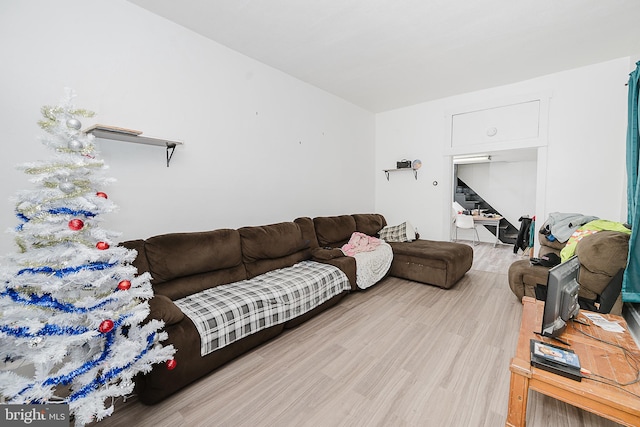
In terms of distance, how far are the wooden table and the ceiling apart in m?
2.57

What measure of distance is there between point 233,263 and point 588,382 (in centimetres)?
249

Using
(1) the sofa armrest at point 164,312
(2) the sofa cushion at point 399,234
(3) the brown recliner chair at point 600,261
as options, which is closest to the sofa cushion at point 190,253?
(1) the sofa armrest at point 164,312

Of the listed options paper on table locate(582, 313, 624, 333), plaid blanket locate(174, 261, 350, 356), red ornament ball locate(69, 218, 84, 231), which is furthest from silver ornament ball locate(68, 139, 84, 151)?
paper on table locate(582, 313, 624, 333)

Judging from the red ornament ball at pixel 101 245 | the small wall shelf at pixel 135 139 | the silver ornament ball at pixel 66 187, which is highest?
the small wall shelf at pixel 135 139

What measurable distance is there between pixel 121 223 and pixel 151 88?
1222mm

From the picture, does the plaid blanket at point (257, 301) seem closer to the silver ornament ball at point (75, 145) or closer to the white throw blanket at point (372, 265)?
the white throw blanket at point (372, 265)

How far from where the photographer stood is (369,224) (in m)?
4.43

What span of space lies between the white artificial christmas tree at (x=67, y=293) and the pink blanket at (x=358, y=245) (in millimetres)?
2596

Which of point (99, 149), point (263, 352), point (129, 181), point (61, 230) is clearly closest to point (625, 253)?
point (263, 352)

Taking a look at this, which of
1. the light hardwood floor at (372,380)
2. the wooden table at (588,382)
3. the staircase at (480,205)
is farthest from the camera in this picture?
the staircase at (480,205)

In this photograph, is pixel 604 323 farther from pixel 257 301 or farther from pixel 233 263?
pixel 233 263

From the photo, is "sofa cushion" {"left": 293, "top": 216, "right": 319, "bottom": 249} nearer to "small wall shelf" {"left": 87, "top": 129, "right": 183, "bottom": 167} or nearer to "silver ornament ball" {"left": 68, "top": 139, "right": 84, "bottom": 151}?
"small wall shelf" {"left": 87, "top": 129, "right": 183, "bottom": 167}

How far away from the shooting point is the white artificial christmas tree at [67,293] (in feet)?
3.91

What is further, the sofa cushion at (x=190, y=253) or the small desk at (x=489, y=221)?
the small desk at (x=489, y=221)
